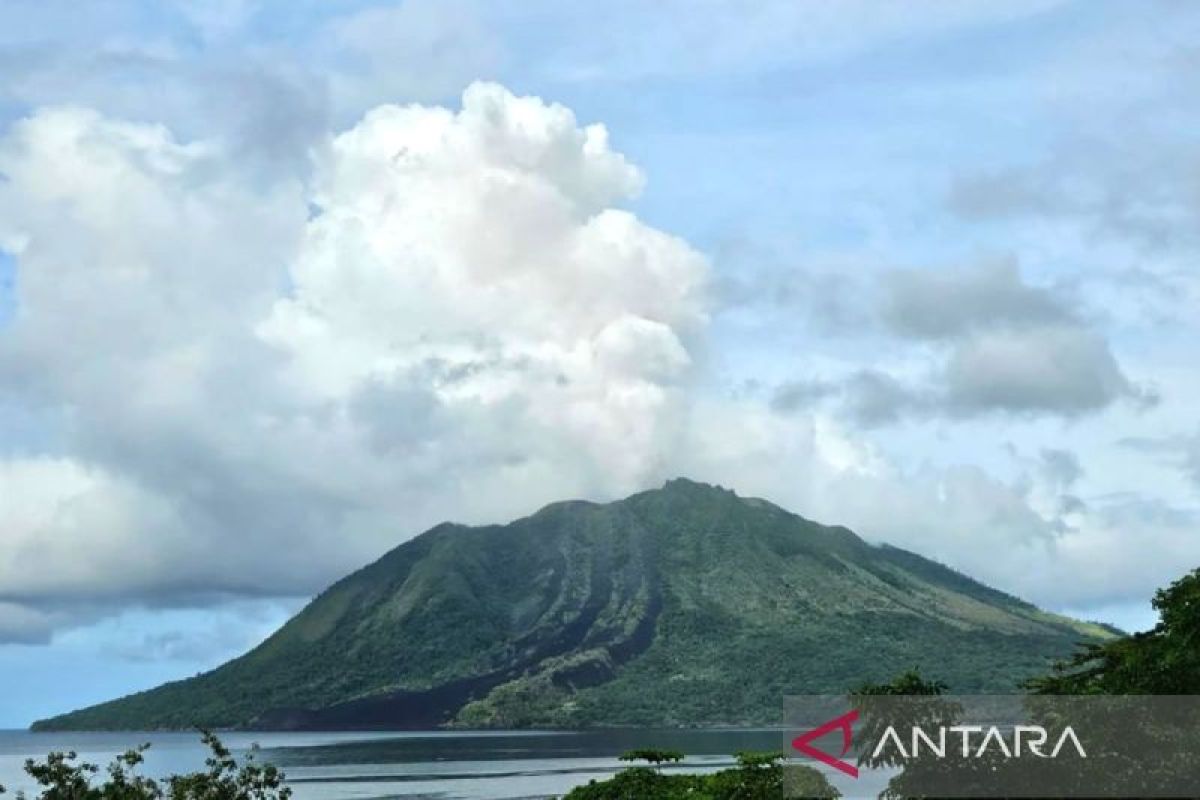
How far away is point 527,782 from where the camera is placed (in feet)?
535

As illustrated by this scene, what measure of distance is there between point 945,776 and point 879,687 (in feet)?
9.33

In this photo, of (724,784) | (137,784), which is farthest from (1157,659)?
(137,784)

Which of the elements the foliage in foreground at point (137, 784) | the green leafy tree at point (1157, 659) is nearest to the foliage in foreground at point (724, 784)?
the green leafy tree at point (1157, 659)

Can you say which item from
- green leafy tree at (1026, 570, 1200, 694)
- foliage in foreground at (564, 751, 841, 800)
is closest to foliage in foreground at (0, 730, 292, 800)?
foliage in foreground at (564, 751, 841, 800)

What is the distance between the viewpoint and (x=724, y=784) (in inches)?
1764

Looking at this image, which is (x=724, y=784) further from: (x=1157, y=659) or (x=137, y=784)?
(x=137, y=784)

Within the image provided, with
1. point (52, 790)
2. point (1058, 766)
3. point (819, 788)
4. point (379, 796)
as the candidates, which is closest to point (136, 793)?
point (52, 790)

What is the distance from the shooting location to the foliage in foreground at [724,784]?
38.0 meters

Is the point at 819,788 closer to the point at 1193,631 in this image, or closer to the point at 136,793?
the point at 1193,631

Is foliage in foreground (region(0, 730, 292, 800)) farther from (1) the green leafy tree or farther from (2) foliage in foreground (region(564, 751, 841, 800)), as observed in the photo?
(1) the green leafy tree

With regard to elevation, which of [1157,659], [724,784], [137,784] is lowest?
[724,784]

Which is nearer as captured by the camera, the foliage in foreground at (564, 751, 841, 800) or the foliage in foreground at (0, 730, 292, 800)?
the foliage in foreground at (564, 751, 841, 800)

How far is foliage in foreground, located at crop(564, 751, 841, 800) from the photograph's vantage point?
38.0m

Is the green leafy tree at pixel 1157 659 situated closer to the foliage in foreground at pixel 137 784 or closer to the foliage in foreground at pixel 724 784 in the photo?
the foliage in foreground at pixel 724 784
